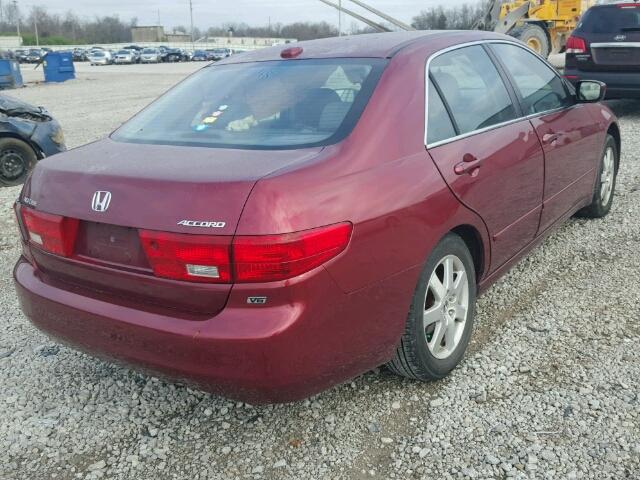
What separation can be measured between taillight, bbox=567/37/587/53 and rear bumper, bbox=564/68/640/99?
32 cm

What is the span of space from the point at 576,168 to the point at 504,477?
8.66ft

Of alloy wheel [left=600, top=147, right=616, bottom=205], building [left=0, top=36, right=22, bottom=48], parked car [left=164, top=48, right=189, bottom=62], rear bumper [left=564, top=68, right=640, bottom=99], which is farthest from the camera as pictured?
building [left=0, top=36, right=22, bottom=48]

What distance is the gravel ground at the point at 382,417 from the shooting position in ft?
8.25

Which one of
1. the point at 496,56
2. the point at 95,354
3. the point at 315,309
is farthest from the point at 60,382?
the point at 496,56

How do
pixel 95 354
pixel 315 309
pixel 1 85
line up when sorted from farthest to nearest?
pixel 1 85, pixel 95 354, pixel 315 309

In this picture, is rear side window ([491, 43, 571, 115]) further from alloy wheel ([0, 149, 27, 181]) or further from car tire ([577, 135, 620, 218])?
alloy wheel ([0, 149, 27, 181])

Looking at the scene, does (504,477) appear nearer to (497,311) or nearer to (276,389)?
(276,389)

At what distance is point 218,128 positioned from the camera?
9.66 ft

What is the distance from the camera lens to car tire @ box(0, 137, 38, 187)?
7.53 m

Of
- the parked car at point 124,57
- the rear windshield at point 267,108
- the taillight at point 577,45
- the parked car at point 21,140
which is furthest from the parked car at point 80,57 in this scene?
the rear windshield at point 267,108

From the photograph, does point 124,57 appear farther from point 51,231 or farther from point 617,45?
point 51,231

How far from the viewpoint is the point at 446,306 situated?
3.01 meters

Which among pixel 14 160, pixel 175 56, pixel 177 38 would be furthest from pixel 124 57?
pixel 177 38

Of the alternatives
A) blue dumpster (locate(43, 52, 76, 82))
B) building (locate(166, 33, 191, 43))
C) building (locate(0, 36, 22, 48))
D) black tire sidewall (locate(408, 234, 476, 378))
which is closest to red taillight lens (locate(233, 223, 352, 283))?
black tire sidewall (locate(408, 234, 476, 378))
